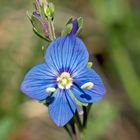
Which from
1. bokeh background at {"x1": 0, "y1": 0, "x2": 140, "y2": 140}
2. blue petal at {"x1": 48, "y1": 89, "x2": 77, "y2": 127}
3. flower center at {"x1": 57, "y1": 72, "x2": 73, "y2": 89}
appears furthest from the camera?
bokeh background at {"x1": 0, "y1": 0, "x2": 140, "y2": 140}

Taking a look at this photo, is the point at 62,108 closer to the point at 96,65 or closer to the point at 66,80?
the point at 66,80

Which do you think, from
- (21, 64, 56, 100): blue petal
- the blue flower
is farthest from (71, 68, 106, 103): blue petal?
(21, 64, 56, 100): blue petal

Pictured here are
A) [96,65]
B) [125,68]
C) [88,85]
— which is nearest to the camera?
[88,85]

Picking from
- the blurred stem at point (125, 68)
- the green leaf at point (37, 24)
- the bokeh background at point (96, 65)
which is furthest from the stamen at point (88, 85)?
the blurred stem at point (125, 68)

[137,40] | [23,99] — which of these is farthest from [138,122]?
[23,99]

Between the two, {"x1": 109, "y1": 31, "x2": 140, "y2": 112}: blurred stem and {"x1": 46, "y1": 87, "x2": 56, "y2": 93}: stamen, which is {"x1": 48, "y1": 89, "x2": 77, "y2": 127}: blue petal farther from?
{"x1": 109, "y1": 31, "x2": 140, "y2": 112}: blurred stem

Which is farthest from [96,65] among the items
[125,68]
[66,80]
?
[66,80]

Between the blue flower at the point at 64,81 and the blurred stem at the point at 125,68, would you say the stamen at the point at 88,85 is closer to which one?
the blue flower at the point at 64,81
